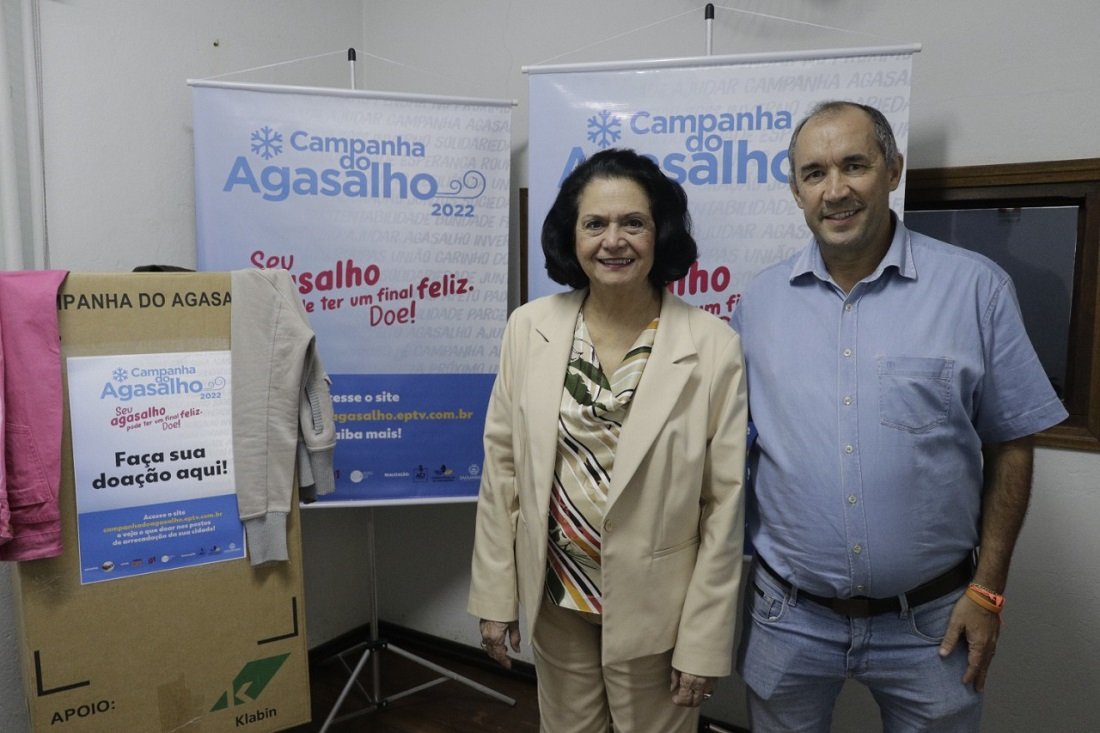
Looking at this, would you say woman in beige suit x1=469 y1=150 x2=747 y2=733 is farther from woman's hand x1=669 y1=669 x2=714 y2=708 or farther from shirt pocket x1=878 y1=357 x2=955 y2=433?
shirt pocket x1=878 y1=357 x2=955 y2=433

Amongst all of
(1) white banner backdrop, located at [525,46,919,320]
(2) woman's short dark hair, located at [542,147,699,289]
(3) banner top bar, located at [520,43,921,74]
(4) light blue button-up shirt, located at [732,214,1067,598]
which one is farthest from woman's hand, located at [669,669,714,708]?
(3) banner top bar, located at [520,43,921,74]

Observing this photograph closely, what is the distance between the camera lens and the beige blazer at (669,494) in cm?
131

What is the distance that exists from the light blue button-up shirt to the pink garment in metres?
1.49

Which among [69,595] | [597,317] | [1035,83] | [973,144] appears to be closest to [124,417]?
[69,595]

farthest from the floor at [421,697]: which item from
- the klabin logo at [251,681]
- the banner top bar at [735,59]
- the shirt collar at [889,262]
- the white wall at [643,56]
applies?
the banner top bar at [735,59]

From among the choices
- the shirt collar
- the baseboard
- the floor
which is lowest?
the floor

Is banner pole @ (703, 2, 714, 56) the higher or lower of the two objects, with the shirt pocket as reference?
higher

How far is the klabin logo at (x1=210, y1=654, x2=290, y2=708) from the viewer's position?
1.73m

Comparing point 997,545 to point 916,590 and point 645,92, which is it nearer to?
point 916,590

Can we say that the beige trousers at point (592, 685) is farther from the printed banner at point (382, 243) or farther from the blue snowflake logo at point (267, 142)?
the blue snowflake logo at point (267, 142)

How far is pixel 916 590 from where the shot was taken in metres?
1.26

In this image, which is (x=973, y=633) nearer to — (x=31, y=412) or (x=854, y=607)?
(x=854, y=607)

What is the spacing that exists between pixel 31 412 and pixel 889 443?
66.8 inches

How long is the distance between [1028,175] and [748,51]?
2.77ft
